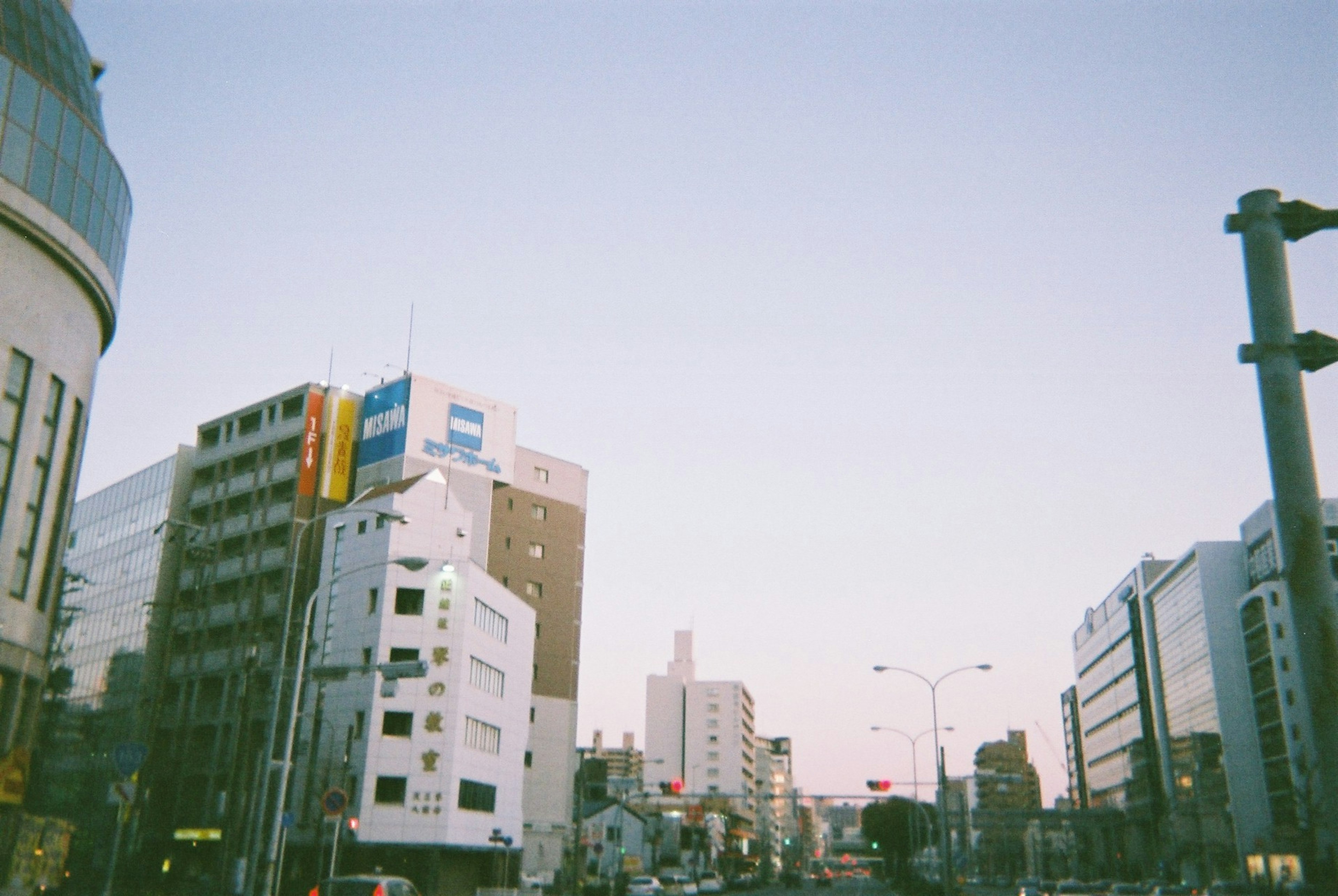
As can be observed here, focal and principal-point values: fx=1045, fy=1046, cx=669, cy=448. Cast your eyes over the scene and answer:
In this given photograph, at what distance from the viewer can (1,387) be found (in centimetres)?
3338

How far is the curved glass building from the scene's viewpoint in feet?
110

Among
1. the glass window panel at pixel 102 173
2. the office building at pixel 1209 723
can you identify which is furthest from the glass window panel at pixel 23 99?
the office building at pixel 1209 723

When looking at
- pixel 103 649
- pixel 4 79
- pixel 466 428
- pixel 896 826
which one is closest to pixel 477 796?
pixel 466 428

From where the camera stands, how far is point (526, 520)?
3839 inches

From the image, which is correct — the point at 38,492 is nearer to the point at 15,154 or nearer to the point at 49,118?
the point at 15,154

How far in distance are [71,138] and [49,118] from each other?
115 cm

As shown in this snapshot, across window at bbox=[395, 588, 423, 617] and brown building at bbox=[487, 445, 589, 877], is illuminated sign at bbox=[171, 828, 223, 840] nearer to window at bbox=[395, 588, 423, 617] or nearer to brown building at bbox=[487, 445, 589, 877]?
window at bbox=[395, 588, 423, 617]

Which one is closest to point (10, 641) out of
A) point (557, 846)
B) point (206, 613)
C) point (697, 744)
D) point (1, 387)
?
point (1, 387)

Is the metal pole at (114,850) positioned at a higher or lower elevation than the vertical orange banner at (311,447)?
lower

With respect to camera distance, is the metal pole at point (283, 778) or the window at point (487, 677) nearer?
the metal pole at point (283, 778)

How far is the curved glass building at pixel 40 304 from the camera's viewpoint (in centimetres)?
3359

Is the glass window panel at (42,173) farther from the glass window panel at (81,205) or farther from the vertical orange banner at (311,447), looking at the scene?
the vertical orange banner at (311,447)

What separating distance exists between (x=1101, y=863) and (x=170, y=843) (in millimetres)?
116251

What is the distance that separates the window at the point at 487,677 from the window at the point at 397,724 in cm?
487
